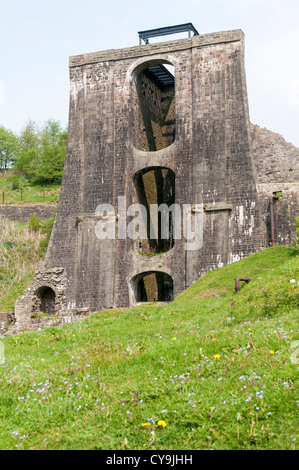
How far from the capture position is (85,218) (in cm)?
2580

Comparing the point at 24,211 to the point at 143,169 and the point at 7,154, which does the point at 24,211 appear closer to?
the point at 143,169

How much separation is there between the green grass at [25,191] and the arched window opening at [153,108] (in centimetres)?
1124

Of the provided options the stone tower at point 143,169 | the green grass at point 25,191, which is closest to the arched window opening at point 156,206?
the stone tower at point 143,169

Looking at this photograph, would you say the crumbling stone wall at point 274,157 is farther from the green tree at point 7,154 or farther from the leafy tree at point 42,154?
the green tree at point 7,154

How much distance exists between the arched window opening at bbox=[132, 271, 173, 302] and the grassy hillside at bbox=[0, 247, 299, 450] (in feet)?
57.0

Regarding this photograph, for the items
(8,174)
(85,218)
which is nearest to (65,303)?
(85,218)

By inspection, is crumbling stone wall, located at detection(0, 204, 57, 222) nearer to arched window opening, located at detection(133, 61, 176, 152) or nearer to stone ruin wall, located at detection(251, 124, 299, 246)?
arched window opening, located at detection(133, 61, 176, 152)

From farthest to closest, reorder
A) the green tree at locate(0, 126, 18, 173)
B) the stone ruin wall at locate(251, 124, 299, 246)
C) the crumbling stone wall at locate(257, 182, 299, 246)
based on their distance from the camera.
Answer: the green tree at locate(0, 126, 18, 173), the stone ruin wall at locate(251, 124, 299, 246), the crumbling stone wall at locate(257, 182, 299, 246)

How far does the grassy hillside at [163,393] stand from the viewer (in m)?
5.33

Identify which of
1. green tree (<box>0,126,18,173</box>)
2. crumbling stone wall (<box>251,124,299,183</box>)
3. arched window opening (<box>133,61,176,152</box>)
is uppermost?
green tree (<box>0,126,18,173</box>)

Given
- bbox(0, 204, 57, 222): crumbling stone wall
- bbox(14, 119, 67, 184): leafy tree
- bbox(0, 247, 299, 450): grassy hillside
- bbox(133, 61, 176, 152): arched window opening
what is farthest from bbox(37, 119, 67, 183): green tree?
bbox(0, 247, 299, 450): grassy hillside

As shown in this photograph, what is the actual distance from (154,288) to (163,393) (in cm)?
2234

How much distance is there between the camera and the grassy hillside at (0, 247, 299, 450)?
17.5 feet
